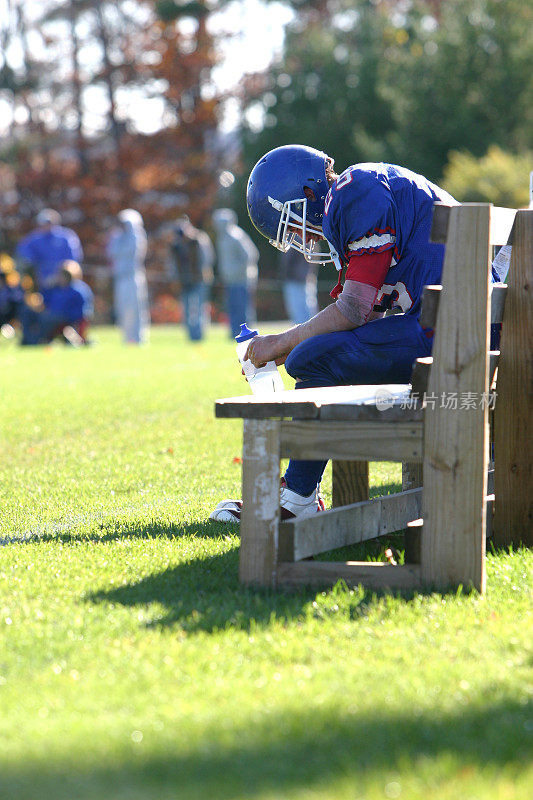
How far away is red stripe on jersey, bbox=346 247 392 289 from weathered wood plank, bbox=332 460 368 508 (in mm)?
791

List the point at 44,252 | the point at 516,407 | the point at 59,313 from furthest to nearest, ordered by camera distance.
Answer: the point at 44,252 < the point at 59,313 < the point at 516,407

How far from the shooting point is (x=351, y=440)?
339cm

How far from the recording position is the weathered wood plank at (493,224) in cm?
330

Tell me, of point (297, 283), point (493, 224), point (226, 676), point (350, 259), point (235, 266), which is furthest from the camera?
point (235, 266)

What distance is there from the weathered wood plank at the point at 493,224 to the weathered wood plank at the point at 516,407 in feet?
0.27

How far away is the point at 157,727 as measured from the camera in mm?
2287

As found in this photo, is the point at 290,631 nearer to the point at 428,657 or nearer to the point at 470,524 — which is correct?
the point at 428,657

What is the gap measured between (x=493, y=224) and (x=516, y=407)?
0.76m

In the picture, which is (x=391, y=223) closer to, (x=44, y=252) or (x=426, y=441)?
(x=426, y=441)

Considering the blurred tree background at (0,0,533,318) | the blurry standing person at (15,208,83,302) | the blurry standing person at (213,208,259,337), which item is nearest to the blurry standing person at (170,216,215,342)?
the blurry standing person at (213,208,259,337)

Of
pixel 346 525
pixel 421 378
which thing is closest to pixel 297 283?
pixel 346 525

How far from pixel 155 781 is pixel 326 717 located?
44cm

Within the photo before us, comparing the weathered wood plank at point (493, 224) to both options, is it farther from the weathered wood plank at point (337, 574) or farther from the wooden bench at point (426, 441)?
the weathered wood plank at point (337, 574)

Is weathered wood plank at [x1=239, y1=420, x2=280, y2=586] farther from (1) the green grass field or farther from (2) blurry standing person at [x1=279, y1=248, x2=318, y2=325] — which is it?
(2) blurry standing person at [x1=279, y1=248, x2=318, y2=325]
